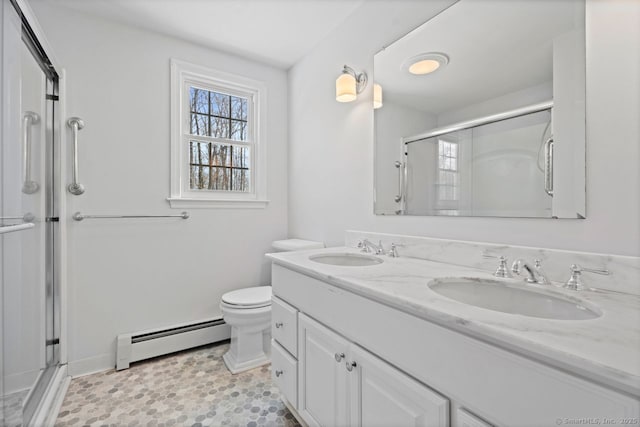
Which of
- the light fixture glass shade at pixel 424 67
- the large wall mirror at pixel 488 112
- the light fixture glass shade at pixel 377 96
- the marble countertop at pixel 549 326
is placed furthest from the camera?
the light fixture glass shade at pixel 377 96

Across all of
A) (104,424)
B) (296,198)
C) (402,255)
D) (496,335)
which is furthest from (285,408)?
(296,198)

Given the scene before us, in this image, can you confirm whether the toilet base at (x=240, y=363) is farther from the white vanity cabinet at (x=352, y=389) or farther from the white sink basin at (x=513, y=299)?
the white sink basin at (x=513, y=299)

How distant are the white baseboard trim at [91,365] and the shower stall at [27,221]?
10 cm

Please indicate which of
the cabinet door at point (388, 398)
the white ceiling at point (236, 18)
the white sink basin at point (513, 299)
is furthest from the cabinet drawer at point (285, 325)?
the white ceiling at point (236, 18)

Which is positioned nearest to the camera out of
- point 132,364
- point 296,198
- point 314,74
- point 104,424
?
point 104,424

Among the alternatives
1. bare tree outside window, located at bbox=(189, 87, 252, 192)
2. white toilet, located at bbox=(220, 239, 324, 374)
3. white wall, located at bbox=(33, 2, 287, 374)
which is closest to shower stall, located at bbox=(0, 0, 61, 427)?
white wall, located at bbox=(33, 2, 287, 374)

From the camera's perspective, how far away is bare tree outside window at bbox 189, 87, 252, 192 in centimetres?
234

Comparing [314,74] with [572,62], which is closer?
[572,62]

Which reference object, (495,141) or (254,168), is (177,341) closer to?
(254,168)

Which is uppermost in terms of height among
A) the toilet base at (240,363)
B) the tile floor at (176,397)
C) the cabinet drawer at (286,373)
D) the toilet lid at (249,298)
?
the toilet lid at (249,298)

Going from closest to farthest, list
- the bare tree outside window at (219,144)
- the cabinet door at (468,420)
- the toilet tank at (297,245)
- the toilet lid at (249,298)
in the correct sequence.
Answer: the cabinet door at (468,420) < the toilet lid at (249,298) < the toilet tank at (297,245) < the bare tree outside window at (219,144)

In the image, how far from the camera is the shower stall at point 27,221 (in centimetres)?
107

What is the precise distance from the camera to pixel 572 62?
3.20 ft

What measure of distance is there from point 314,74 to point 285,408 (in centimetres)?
229
